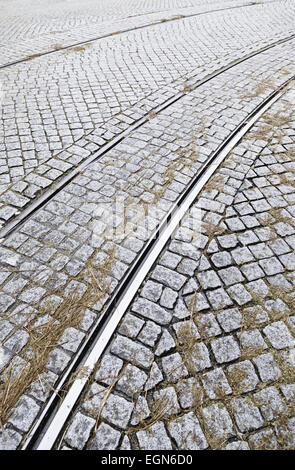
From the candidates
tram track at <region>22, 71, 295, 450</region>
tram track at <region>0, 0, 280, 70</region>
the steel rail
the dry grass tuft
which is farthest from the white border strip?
tram track at <region>0, 0, 280, 70</region>

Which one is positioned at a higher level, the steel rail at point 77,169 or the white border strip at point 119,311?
the steel rail at point 77,169

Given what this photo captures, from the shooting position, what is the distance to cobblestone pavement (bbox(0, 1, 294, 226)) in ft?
14.8

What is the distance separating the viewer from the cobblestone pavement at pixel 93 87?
4516 millimetres

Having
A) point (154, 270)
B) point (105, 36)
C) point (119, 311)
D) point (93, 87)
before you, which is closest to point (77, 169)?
point (154, 270)

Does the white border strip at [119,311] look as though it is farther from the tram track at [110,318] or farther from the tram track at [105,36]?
the tram track at [105,36]

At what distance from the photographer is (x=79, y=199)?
398 centimetres

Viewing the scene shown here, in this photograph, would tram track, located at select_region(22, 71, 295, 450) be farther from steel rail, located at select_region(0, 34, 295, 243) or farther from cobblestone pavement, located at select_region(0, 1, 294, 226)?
cobblestone pavement, located at select_region(0, 1, 294, 226)

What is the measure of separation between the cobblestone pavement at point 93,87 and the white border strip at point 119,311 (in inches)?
67.4

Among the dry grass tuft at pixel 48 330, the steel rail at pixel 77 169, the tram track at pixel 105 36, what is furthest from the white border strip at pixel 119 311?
the tram track at pixel 105 36

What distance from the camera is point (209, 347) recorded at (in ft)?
8.83

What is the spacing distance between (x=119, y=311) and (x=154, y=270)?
589 millimetres

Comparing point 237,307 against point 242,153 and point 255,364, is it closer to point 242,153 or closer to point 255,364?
point 255,364

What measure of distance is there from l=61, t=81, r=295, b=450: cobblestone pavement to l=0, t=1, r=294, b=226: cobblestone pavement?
2.10 m
